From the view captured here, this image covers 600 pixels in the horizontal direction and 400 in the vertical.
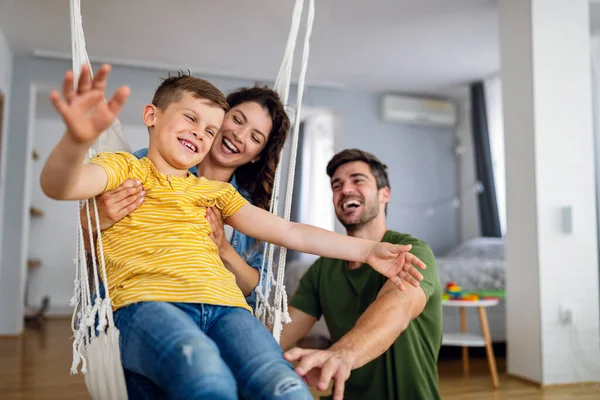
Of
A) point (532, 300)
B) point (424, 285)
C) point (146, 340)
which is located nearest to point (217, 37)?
point (532, 300)

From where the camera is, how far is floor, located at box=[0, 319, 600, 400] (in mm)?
2504

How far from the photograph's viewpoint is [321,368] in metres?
0.98

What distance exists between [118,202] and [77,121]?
0.28 meters

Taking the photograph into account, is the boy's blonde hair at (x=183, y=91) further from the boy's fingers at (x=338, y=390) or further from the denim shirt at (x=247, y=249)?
the boy's fingers at (x=338, y=390)

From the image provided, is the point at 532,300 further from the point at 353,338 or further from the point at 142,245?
the point at 142,245

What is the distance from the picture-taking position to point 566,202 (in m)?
2.80

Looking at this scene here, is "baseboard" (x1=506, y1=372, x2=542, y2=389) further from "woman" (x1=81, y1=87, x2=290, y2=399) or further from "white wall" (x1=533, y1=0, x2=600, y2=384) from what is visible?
"woman" (x1=81, y1=87, x2=290, y2=399)

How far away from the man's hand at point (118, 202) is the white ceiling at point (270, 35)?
253cm

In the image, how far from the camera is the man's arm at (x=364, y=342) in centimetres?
96

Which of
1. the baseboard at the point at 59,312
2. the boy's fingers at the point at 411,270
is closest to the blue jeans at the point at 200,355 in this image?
Result: the boy's fingers at the point at 411,270

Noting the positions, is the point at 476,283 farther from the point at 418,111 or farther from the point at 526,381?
the point at 418,111

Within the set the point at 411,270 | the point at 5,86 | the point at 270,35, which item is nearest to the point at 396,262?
the point at 411,270

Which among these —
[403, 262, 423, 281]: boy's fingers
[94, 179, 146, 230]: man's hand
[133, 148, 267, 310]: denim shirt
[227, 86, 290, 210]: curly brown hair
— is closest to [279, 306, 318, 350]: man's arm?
[133, 148, 267, 310]: denim shirt

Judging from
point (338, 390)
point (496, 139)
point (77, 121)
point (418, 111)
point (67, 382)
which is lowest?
point (67, 382)
